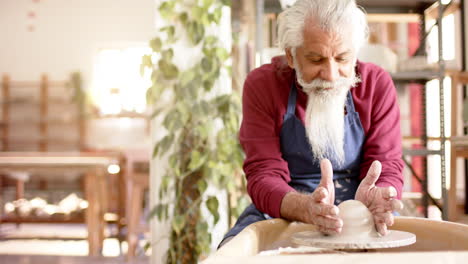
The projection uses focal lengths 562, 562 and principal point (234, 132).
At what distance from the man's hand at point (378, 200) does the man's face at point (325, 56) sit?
396mm

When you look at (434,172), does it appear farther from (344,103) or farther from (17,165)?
(344,103)

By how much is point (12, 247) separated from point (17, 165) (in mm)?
938

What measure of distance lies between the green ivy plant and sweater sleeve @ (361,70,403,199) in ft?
3.60

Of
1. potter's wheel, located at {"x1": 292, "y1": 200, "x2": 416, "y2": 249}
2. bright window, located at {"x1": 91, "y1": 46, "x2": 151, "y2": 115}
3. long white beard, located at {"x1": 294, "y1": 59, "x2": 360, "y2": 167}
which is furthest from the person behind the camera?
bright window, located at {"x1": 91, "y1": 46, "x2": 151, "y2": 115}

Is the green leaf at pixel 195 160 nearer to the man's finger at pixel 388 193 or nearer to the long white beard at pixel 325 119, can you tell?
the long white beard at pixel 325 119

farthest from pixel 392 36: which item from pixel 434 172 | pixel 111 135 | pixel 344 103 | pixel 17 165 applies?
pixel 344 103

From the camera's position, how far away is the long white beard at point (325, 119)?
1.57 meters

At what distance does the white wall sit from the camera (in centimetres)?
832

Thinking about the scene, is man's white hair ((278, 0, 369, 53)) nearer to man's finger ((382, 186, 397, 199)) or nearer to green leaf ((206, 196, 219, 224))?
man's finger ((382, 186, 397, 199))

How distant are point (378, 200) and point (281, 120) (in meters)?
0.53

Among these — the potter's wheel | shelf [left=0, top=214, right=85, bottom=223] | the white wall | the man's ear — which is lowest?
shelf [left=0, top=214, right=85, bottom=223]

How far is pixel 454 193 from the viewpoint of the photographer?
269 cm

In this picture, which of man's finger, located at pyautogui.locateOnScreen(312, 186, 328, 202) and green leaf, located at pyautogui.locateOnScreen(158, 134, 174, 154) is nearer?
man's finger, located at pyautogui.locateOnScreen(312, 186, 328, 202)

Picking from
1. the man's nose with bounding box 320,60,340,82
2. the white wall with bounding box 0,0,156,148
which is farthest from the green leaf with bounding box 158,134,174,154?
the white wall with bounding box 0,0,156,148
